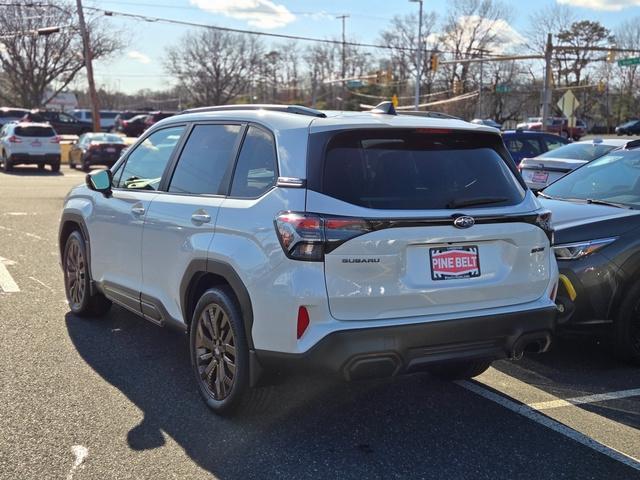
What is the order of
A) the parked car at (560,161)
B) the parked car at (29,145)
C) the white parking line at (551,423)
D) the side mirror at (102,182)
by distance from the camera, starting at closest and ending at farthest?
1. the white parking line at (551,423)
2. the side mirror at (102,182)
3. the parked car at (560,161)
4. the parked car at (29,145)

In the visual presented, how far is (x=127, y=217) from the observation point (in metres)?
4.81

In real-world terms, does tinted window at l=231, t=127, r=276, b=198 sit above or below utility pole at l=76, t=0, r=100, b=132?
below

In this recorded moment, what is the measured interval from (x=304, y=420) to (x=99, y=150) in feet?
76.9

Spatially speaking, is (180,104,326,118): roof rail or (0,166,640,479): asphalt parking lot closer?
(0,166,640,479): asphalt parking lot

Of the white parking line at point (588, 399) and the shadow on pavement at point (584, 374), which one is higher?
the white parking line at point (588, 399)

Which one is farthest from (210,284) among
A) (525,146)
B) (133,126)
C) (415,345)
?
(133,126)

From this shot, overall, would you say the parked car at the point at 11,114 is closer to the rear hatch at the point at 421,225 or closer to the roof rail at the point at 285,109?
the roof rail at the point at 285,109

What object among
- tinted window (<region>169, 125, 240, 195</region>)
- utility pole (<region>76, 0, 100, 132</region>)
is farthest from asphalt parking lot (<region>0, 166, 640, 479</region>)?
utility pole (<region>76, 0, 100, 132</region>)

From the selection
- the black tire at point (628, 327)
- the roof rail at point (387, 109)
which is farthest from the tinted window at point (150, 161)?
the black tire at point (628, 327)

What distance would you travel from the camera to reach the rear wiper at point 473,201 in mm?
3535

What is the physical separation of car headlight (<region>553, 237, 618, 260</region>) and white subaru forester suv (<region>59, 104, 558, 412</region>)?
98cm

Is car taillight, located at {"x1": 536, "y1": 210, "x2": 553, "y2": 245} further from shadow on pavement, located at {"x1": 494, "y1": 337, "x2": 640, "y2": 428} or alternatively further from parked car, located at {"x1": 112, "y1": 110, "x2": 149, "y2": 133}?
parked car, located at {"x1": 112, "y1": 110, "x2": 149, "y2": 133}

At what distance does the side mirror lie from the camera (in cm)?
514

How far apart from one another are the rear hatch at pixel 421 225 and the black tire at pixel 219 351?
0.68 meters
